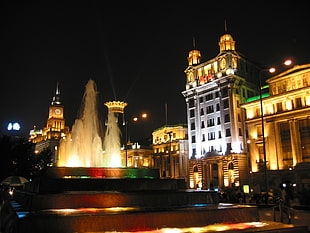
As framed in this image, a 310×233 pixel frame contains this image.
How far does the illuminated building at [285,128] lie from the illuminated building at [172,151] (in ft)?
79.9

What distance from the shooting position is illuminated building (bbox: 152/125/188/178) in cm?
8238

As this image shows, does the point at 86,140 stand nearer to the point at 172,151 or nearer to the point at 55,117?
the point at 172,151

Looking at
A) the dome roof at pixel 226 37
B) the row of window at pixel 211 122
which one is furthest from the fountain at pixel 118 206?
the dome roof at pixel 226 37

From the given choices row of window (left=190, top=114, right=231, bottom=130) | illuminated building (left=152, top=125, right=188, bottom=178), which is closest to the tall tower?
illuminated building (left=152, top=125, right=188, bottom=178)

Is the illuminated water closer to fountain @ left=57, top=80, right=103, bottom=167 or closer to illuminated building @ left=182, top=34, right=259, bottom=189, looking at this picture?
fountain @ left=57, top=80, right=103, bottom=167

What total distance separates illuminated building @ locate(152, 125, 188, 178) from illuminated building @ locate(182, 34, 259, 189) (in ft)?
28.8

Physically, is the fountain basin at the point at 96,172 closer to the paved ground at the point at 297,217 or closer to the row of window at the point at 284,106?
the paved ground at the point at 297,217

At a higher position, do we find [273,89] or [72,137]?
[273,89]

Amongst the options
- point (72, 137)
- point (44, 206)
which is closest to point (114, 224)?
point (44, 206)

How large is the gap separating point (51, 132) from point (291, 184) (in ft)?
419

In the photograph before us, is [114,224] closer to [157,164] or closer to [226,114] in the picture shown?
[226,114]

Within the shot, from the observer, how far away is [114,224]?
9484 mm

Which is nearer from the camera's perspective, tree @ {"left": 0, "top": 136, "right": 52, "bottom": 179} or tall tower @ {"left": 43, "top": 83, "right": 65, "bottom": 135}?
tree @ {"left": 0, "top": 136, "right": 52, "bottom": 179}

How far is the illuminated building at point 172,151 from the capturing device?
270 ft
